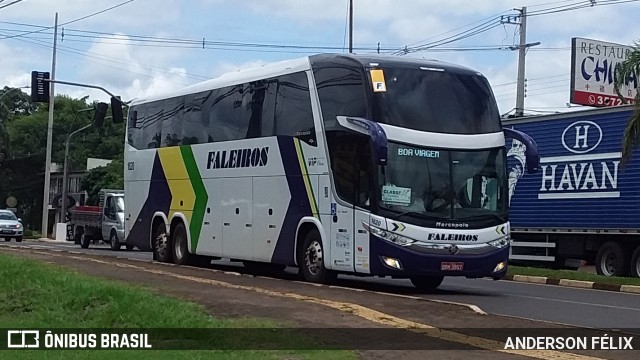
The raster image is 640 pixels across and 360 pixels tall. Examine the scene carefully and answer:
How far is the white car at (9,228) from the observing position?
45188 millimetres

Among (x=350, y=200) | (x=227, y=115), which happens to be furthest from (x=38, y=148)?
(x=350, y=200)

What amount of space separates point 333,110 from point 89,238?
2389 centimetres

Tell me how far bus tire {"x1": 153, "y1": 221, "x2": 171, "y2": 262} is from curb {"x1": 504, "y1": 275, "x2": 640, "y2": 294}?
818cm

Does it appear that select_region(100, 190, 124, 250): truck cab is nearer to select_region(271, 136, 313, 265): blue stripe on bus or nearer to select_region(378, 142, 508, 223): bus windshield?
select_region(271, 136, 313, 265): blue stripe on bus

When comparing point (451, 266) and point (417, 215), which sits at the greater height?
point (417, 215)

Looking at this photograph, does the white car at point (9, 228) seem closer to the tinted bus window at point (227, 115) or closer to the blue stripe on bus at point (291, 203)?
the tinted bus window at point (227, 115)

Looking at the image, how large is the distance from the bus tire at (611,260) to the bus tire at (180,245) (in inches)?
405

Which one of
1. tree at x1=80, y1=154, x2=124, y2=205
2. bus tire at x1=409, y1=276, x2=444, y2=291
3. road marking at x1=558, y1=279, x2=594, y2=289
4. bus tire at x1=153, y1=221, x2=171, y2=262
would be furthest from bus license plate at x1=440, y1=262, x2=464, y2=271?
tree at x1=80, y1=154, x2=124, y2=205

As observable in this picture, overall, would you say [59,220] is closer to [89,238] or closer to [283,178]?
[89,238]

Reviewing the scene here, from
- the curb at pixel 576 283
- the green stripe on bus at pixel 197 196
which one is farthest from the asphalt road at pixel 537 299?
the green stripe on bus at pixel 197 196

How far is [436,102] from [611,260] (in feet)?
33.0

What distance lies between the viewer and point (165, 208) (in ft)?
77.0

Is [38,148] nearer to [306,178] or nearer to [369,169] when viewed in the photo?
[306,178]

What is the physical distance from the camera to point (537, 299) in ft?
55.2
